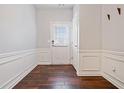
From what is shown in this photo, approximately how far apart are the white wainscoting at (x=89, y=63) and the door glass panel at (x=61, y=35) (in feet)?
7.75

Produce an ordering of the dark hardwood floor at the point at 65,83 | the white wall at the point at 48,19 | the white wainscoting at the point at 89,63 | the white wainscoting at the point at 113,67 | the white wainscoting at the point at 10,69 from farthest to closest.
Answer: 1. the white wall at the point at 48,19
2. the white wainscoting at the point at 89,63
3. the dark hardwood floor at the point at 65,83
4. the white wainscoting at the point at 113,67
5. the white wainscoting at the point at 10,69

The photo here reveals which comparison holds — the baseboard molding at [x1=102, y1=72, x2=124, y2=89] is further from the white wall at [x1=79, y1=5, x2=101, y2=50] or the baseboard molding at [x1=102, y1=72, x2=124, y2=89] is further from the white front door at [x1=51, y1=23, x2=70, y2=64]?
the white front door at [x1=51, y1=23, x2=70, y2=64]

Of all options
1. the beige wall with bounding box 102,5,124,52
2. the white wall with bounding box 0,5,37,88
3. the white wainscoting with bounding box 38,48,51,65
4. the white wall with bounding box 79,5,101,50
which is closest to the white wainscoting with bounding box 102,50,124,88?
the beige wall with bounding box 102,5,124,52

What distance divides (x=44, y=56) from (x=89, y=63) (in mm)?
2717

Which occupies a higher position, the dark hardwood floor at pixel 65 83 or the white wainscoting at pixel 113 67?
the white wainscoting at pixel 113 67

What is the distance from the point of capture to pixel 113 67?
3.33 metres

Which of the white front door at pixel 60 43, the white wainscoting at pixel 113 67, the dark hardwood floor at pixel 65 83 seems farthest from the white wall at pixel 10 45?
the white front door at pixel 60 43

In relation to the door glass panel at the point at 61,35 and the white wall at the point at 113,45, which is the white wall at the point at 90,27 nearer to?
the white wall at the point at 113,45

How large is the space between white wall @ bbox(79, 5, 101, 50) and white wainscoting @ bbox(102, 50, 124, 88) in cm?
40

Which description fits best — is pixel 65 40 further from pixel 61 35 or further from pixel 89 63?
pixel 89 63

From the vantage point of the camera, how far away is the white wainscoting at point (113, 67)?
2943 mm

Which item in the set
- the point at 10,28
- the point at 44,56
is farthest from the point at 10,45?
the point at 44,56
